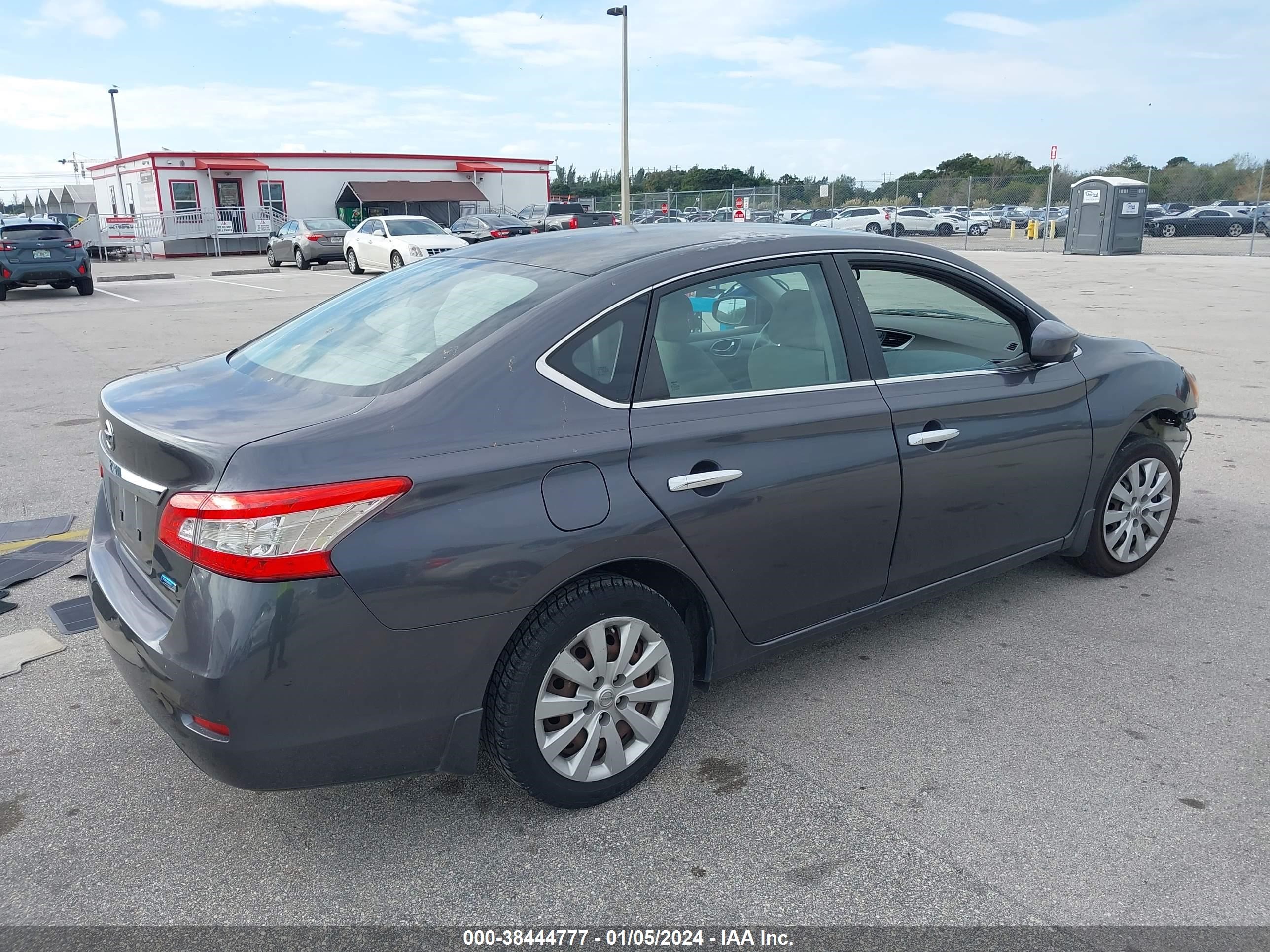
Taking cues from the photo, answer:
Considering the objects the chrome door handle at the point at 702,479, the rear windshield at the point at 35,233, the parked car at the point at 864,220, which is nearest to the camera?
the chrome door handle at the point at 702,479

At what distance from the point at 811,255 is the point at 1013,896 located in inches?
82.0

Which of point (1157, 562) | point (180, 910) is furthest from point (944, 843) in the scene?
point (1157, 562)

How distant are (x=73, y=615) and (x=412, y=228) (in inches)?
868

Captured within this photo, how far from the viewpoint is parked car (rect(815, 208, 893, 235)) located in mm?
42781

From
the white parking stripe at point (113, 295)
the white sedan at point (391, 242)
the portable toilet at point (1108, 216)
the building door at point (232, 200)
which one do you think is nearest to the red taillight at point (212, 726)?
the white parking stripe at point (113, 295)

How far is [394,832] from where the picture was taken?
287cm

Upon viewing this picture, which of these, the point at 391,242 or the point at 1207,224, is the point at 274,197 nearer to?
the point at 391,242

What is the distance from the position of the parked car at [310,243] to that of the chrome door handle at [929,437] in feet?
92.3

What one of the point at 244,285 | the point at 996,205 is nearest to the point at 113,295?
the point at 244,285

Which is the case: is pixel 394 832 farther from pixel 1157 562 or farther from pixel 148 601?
pixel 1157 562

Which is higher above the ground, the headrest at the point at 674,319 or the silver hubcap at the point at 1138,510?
the headrest at the point at 674,319

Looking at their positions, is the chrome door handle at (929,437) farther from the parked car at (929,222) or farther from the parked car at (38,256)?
the parked car at (929,222)

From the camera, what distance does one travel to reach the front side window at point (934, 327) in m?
3.80

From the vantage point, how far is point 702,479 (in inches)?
117
